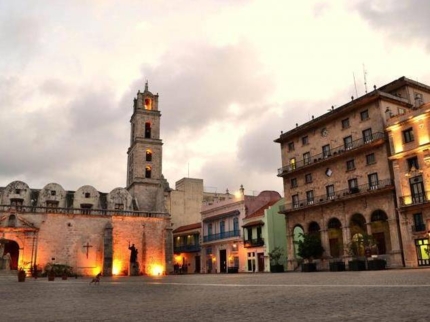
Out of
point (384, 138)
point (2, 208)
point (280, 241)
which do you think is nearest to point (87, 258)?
point (2, 208)

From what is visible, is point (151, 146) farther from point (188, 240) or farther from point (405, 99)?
point (405, 99)

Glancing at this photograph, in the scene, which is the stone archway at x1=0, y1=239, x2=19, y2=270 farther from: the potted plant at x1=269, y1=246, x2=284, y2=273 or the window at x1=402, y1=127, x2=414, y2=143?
the window at x1=402, y1=127, x2=414, y2=143

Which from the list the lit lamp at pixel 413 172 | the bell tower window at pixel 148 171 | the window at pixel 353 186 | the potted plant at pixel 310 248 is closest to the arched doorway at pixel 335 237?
the potted plant at pixel 310 248

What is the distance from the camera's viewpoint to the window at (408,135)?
35.1 meters

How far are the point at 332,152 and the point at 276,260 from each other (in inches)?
495

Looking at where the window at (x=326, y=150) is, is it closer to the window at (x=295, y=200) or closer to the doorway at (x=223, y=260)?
the window at (x=295, y=200)

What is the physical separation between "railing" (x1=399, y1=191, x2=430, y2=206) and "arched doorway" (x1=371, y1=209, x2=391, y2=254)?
8.54 feet

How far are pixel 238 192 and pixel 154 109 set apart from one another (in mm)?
18857

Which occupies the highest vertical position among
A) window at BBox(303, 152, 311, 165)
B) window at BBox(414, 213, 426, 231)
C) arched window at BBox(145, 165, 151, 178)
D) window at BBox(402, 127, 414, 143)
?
arched window at BBox(145, 165, 151, 178)

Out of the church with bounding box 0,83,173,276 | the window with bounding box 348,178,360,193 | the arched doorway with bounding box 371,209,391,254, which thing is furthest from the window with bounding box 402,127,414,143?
the church with bounding box 0,83,173,276

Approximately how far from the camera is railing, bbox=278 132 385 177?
38.5 metres

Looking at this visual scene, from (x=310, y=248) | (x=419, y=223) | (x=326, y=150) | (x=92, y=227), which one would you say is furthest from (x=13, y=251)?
(x=419, y=223)

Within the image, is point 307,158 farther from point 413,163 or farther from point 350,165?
point 413,163

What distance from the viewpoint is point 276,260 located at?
4288cm
